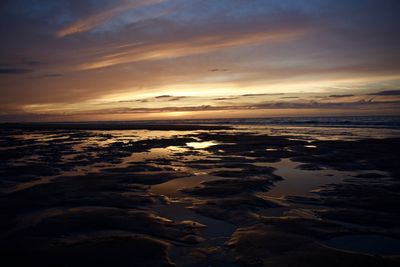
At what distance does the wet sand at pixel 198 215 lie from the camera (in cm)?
557

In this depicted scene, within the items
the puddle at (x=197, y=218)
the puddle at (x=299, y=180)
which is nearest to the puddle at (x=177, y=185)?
the puddle at (x=197, y=218)

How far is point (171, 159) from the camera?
18.5 metres

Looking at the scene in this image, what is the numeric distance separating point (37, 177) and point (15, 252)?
27.1 ft

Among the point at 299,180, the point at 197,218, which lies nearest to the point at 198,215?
the point at 197,218

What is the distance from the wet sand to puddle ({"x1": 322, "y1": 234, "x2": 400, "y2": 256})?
5 centimetres

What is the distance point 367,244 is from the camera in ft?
20.0

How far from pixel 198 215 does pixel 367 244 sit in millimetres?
3760

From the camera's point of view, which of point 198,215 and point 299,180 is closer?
point 198,215

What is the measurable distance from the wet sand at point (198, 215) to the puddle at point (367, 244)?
0.05 m

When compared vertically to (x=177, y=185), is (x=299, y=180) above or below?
below

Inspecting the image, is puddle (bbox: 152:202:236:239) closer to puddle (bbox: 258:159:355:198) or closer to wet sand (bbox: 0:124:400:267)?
wet sand (bbox: 0:124:400:267)

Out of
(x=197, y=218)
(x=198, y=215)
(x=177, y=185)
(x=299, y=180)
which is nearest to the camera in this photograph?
(x=197, y=218)

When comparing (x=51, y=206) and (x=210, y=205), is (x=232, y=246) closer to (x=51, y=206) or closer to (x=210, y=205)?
(x=210, y=205)

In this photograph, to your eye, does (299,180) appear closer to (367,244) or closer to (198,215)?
(198,215)
